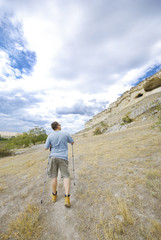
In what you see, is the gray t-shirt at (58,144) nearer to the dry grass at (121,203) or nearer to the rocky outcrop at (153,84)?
the dry grass at (121,203)

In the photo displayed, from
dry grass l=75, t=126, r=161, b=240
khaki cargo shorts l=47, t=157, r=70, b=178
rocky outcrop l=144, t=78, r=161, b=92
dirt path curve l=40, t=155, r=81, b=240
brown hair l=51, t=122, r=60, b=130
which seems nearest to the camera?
dry grass l=75, t=126, r=161, b=240

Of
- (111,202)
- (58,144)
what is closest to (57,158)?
(58,144)

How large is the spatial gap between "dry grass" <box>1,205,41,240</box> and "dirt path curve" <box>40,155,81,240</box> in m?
0.19

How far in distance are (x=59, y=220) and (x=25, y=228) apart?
34.2 inches

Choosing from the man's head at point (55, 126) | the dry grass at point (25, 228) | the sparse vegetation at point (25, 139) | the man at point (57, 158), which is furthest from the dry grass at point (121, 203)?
the sparse vegetation at point (25, 139)

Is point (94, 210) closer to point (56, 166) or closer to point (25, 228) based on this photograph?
point (56, 166)

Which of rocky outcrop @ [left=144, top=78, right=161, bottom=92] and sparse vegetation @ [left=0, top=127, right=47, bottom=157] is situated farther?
rocky outcrop @ [left=144, top=78, right=161, bottom=92]

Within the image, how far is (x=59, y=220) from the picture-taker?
9.46 feet

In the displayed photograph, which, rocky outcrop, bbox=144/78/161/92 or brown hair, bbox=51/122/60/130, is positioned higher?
rocky outcrop, bbox=144/78/161/92

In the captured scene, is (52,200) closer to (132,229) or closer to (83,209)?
(83,209)

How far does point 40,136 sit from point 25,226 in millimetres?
35493

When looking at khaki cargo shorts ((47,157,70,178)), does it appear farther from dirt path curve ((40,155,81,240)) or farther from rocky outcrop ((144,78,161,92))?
rocky outcrop ((144,78,161,92))

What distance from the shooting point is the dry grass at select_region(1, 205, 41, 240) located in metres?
2.51

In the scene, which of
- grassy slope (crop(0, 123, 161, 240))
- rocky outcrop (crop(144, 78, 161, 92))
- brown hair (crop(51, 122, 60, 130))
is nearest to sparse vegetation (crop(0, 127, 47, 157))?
grassy slope (crop(0, 123, 161, 240))
